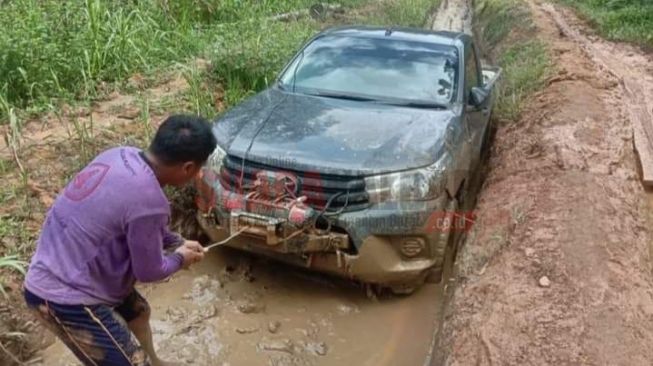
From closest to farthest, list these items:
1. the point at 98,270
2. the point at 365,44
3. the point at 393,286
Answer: the point at 98,270
the point at 393,286
the point at 365,44

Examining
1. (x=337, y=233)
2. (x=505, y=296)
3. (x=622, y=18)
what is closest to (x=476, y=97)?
(x=337, y=233)

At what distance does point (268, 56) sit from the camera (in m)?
7.18

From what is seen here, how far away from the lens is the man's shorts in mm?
2494

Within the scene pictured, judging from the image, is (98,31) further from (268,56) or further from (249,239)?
(249,239)

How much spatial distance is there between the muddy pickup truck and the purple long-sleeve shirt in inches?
56.9

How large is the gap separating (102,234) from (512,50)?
30.5 feet

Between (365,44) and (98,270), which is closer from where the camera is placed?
(98,270)

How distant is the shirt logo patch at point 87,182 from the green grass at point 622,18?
11.3 meters

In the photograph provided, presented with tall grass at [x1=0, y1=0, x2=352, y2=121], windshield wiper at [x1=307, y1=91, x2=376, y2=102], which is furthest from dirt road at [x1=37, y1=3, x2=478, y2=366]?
tall grass at [x1=0, y1=0, x2=352, y2=121]

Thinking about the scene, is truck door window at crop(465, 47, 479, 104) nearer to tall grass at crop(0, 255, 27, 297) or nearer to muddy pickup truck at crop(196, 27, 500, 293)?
muddy pickup truck at crop(196, 27, 500, 293)

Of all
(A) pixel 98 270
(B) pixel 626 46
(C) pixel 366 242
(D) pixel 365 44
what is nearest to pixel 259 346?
(C) pixel 366 242

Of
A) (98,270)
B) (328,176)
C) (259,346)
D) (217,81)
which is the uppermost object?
(98,270)

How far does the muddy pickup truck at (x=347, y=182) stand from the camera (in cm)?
392

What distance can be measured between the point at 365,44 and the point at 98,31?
3314mm
